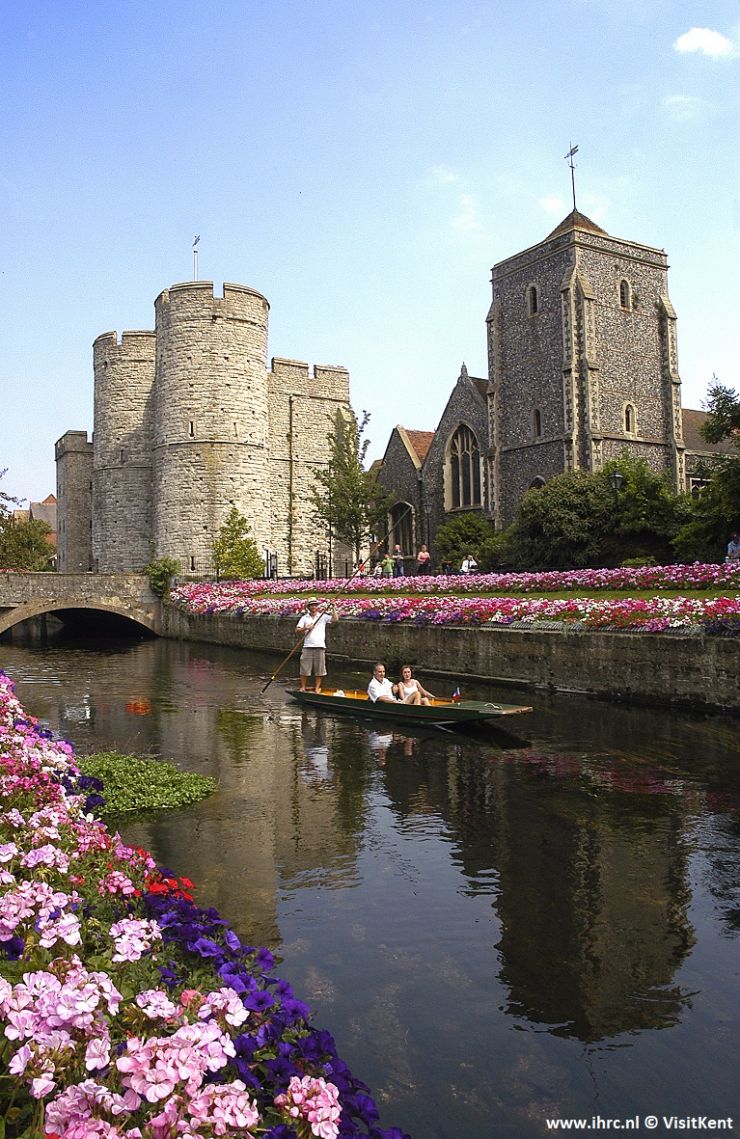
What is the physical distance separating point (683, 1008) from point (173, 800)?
5.42 m

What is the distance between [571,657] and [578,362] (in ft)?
79.3

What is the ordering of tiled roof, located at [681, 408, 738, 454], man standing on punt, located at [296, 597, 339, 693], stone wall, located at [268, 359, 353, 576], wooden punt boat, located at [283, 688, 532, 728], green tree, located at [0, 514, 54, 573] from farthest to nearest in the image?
stone wall, located at [268, 359, 353, 576], tiled roof, located at [681, 408, 738, 454], green tree, located at [0, 514, 54, 573], man standing on punt, located at [296, 597, 339, 693], wooden punt boat, located at [283, 688, 532, 728]

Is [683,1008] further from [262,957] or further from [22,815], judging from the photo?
[22,815]

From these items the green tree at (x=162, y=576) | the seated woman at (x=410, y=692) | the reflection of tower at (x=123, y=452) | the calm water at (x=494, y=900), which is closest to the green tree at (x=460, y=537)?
the green tree at (x=162, y=576)

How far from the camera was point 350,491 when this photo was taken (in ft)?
136

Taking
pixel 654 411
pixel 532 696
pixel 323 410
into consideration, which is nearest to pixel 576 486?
pixel 654 411

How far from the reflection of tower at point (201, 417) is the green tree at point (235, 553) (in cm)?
119

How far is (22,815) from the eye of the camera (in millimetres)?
5277

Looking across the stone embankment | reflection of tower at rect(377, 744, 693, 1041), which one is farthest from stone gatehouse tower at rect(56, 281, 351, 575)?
reflection of tower at rect(377, 744, 693, 1041)

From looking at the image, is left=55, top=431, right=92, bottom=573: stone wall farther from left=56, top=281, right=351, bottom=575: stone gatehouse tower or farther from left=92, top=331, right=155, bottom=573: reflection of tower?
left=92, top=331, right=155, bottom=573: reflection of tower

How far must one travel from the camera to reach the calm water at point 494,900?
13.3 feet

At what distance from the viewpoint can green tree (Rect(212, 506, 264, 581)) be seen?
39.0 m

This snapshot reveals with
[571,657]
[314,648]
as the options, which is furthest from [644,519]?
[314,648]

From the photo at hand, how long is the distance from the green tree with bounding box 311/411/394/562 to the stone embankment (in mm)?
18271
